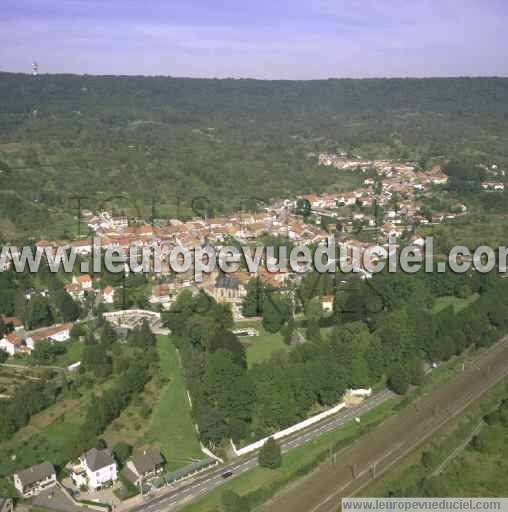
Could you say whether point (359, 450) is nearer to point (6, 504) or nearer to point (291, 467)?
point (291, 467)

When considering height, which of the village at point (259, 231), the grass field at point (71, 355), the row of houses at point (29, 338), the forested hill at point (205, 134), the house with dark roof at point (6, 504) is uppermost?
the forested hill at point (205, 134)

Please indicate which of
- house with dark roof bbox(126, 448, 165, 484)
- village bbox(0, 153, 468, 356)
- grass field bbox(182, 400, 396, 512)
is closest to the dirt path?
grass field bbox(182, 400, 396, 512)

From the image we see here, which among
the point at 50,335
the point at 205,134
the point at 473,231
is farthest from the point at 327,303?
the point at 205,134

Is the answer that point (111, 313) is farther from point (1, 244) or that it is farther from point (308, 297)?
point (1, 244)

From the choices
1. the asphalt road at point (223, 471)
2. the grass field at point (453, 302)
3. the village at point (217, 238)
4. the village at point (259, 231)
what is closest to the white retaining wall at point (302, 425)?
the asphalt road at point (223, 471)

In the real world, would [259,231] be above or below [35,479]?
above

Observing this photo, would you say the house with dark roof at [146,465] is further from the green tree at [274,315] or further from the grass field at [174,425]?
the green tree at [274,315]

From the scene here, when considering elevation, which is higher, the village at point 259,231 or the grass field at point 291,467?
the village at point 259,231

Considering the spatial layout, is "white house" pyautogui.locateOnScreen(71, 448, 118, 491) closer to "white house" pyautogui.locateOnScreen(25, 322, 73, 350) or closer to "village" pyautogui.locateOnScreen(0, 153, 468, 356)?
"white house" pyautogui.locateOnScreen(25, 322, 73, 350)
